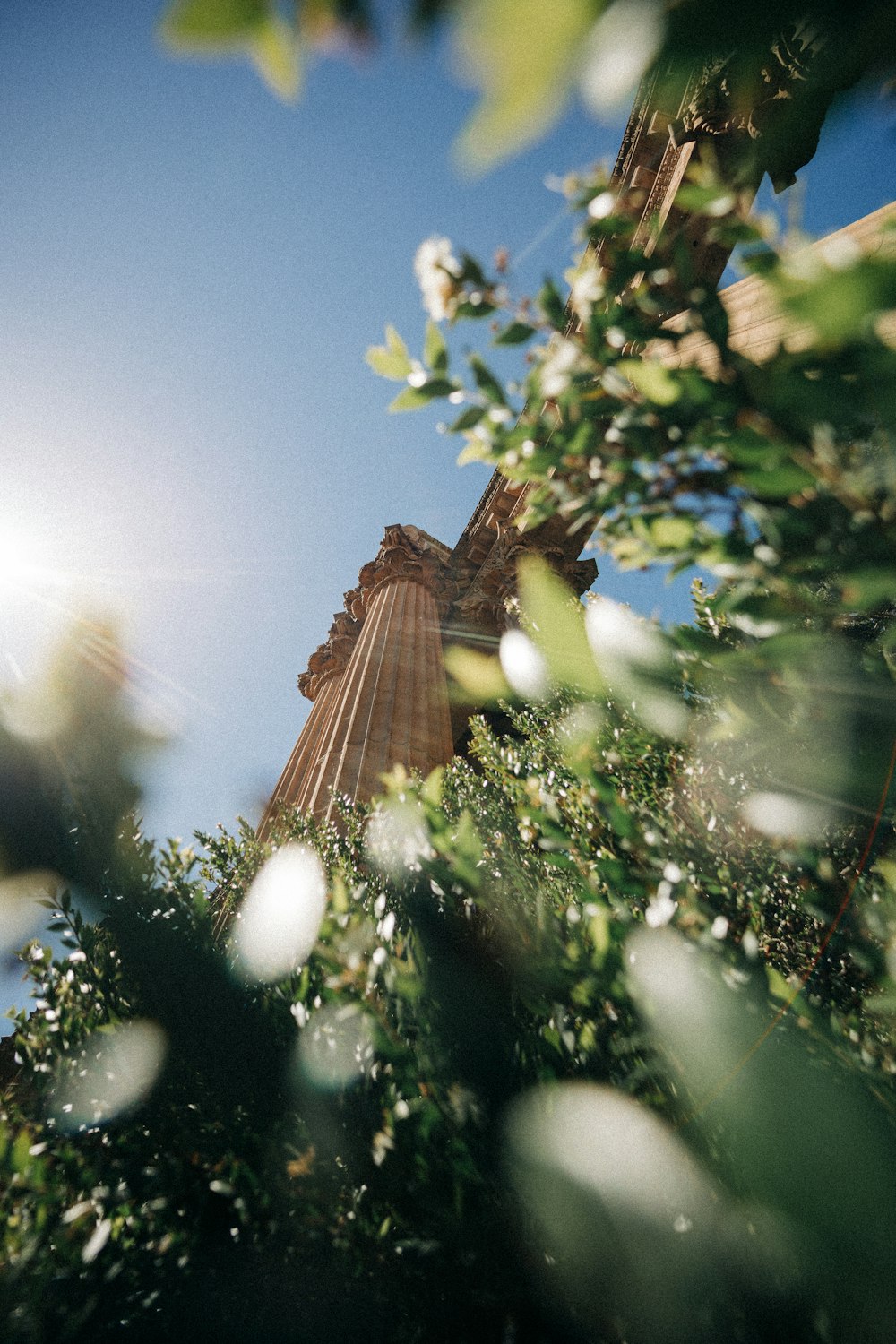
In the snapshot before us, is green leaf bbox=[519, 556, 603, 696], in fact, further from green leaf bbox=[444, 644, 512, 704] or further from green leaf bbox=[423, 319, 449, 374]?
green leaf bbox=[423, 319, 449, 374]

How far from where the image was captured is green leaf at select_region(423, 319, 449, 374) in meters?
1.49

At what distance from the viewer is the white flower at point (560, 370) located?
1613mm

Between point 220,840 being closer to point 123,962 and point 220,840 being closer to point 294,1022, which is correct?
point 123,962

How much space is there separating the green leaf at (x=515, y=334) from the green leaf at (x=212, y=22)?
111 cm

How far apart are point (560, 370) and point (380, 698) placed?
11662mm

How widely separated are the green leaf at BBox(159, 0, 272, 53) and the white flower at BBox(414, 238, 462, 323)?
45.3 inches

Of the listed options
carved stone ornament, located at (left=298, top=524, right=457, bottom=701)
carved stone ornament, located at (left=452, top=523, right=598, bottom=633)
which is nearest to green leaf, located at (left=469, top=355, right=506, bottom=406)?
carved stone ornament, located at (left=452, top=523, right=598, bottom=633)

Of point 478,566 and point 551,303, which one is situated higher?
point 478,566

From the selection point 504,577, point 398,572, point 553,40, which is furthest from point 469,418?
point 398,572

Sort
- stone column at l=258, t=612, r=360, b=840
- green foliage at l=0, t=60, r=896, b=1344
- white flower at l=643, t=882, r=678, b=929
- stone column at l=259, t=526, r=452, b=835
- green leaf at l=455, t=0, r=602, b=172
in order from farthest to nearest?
stone column at l=258, t=612, r=360, b=840, stone column at l=259, t=526, r=452, b=835, white flower at l=643, t=882, r=678, b=929, green foliage at l=0, t=60, r=896, b=1344, green leaf at l=455, t=0, r=602, b=172

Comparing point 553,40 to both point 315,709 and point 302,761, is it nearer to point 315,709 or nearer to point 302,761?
point 302,761

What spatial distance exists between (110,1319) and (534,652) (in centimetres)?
336

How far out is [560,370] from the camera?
63.9 inches

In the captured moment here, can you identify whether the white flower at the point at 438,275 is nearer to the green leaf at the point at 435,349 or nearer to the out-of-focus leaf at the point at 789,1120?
the green leaf at the point at 435,349
